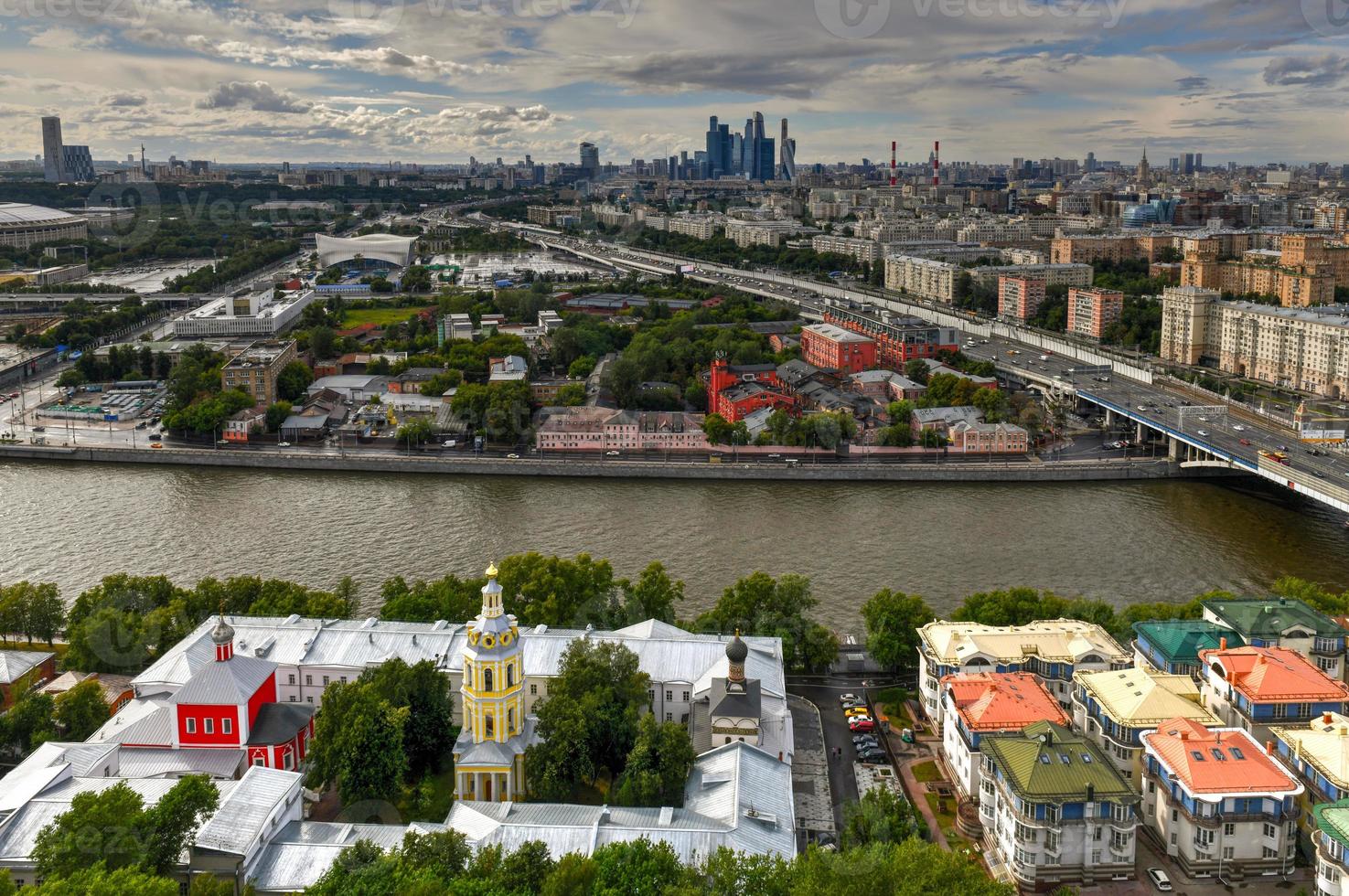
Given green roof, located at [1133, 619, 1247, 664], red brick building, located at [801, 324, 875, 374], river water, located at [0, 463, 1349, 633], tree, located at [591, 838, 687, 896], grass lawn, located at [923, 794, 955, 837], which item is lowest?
grass lawn, located at [923, 794, 955, 837]

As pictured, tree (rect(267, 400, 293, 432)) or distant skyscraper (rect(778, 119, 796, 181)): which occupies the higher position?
distant skyscraper (rect(778, 119, 796, 181))

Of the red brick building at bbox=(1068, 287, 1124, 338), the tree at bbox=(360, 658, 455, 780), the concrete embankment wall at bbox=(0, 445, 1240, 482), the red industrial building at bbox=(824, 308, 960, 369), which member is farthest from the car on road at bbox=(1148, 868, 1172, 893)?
the red brick building at bbox=(1068, 287, 1124, 338)

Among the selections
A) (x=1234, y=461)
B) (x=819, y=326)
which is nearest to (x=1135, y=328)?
(x=819, y=326)

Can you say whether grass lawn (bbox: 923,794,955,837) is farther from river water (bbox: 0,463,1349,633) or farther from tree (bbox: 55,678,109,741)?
tree (bbox: 55,678,109,741)

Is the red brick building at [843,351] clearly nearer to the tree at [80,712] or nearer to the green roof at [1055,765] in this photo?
the green roof at [1055,765]

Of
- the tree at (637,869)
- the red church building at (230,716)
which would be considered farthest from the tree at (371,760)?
the tree at (637,869)
